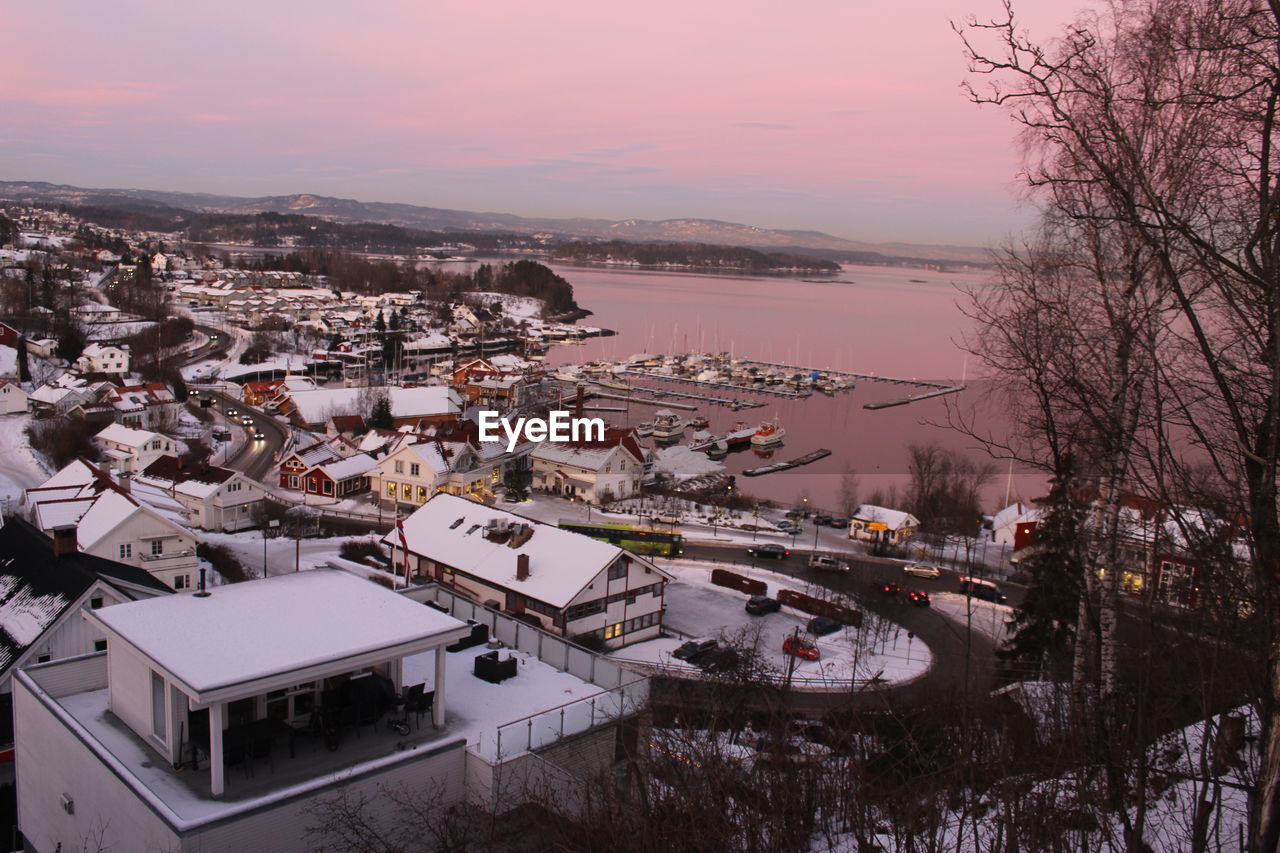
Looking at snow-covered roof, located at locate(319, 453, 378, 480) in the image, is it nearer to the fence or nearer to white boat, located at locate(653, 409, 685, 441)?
white boat, located at locate(653, 409, 685, 441)

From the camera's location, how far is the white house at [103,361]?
23.0m

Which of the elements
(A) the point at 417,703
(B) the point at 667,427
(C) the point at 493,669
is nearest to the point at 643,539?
(C) the point at 493,669

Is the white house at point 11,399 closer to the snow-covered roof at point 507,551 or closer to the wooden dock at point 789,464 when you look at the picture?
the snow-covered roof at point 507,551

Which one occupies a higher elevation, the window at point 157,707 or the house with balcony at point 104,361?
the window at point 157,707

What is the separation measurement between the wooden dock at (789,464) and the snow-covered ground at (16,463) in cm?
1289

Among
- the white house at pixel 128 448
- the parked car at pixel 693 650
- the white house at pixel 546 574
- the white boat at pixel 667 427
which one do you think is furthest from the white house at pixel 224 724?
the white boat at pixel 667 427

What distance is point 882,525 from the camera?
13367 millimetres

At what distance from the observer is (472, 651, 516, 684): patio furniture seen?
5074 millimetres

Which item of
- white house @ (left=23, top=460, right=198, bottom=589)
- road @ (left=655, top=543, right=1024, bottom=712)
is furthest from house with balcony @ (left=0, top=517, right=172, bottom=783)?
road @ (left=655, top=543, right=1024, bottom=712)

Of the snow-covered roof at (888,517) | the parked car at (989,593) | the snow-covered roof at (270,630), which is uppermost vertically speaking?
the snow-covered roof at (270,630)

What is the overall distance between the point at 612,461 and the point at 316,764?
1222 cm

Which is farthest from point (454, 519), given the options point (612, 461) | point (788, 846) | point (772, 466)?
point (772, 466)

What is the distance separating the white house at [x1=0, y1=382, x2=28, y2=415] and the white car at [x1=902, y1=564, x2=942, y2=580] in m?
17.6

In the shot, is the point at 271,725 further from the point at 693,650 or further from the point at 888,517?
the point at 888,517
